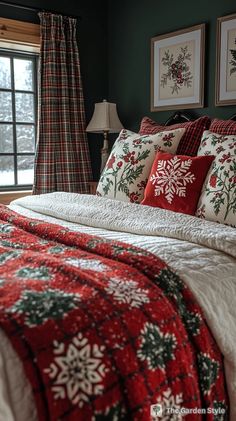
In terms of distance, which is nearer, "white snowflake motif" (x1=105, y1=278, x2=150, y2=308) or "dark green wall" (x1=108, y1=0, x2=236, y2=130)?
"white snowflake motif" (x1=105, y1=278, x2=150, y2=308)

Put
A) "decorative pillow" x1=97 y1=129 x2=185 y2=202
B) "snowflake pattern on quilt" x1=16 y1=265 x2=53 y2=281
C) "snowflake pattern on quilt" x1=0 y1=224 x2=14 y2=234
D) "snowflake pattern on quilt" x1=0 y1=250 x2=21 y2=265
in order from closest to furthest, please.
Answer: "snowflake pattern on quilt" x1=16 y1=265 x2=53 y2=281
"snowflake pattern on quilt" x1=0 y1=250 x2=21 y2=265
"snowflake pattern on quilt" x1=0 y1=224 x2=14 y2=234
"decorative pillow" x1=97 y1=129 x2=185 y2=202

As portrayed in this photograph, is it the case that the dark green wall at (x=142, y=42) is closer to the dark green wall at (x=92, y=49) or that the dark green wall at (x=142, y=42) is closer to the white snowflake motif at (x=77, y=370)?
the dark green wall at (x=92, y=49)

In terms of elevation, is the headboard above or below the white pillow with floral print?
above

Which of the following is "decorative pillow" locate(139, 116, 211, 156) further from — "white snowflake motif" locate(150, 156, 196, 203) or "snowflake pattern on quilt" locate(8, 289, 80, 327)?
"snowflake pattern on quilt" locate(8, 289, 80, 327)

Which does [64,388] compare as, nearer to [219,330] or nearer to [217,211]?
[219,330]

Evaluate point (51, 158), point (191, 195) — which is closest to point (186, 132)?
point (191, 195)

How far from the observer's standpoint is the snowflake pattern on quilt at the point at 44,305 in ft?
2.82

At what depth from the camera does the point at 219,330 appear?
1.13 m

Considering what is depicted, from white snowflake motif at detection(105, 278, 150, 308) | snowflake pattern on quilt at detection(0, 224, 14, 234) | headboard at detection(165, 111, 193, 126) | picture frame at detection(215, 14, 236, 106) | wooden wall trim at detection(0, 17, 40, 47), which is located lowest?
white snowflake motif at detection(105, 278, 150, 308)

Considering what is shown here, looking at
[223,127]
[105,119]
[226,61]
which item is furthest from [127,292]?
[105,119]

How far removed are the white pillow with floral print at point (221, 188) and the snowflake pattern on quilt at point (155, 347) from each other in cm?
89

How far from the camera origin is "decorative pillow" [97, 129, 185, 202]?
2.23m

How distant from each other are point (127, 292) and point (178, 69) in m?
2.52

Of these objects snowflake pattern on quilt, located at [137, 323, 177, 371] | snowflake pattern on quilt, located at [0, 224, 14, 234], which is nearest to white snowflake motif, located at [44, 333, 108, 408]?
snowflake pattern on quilt, located at [137, 323, 177, 371]
